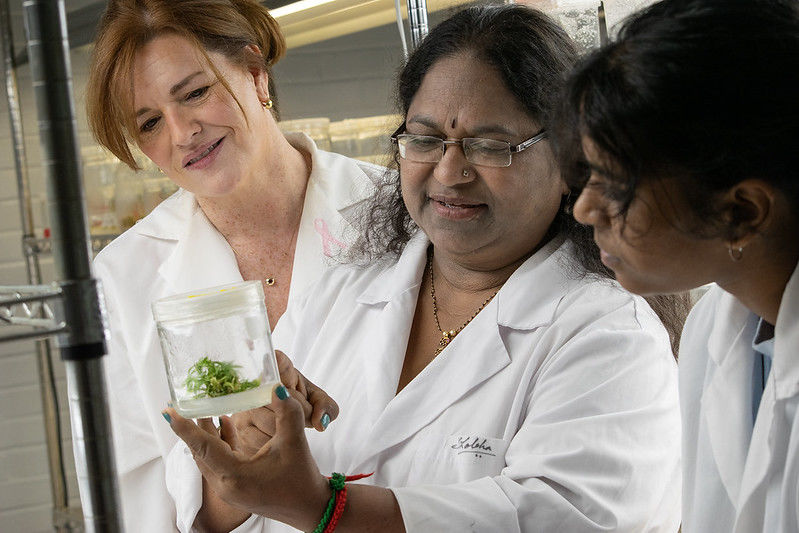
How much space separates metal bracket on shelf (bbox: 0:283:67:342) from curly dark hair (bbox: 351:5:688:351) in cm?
68

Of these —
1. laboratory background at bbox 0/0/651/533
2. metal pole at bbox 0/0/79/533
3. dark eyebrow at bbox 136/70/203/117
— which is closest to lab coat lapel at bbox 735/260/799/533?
laboratory background at bbox 0/0/651/533

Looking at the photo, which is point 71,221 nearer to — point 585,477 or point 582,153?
point 582,153

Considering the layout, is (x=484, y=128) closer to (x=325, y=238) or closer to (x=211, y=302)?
(x=211, y=302)

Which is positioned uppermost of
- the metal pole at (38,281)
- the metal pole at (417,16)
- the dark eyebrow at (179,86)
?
the metal pole at (417,16)

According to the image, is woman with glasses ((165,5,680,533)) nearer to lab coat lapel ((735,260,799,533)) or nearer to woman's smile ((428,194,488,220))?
woman's smile ((428,194,488,220))

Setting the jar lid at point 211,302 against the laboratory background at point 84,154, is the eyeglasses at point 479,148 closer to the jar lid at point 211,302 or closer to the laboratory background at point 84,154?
the jar lid at point 211,302

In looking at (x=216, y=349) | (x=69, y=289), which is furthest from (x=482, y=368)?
(x=69, y=289)

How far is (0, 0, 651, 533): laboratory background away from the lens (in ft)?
8.10

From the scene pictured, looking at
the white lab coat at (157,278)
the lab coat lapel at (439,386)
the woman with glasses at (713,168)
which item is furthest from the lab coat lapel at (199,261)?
the woman with glasses at (713,168)

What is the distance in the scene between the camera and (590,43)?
60.8 inches

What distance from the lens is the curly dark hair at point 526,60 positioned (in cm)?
131

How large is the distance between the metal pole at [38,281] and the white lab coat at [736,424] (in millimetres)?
2533

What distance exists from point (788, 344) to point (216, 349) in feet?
2.00

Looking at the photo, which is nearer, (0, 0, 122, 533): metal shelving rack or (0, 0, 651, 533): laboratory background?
(0, 0, 122, 533): metal shelving rack
